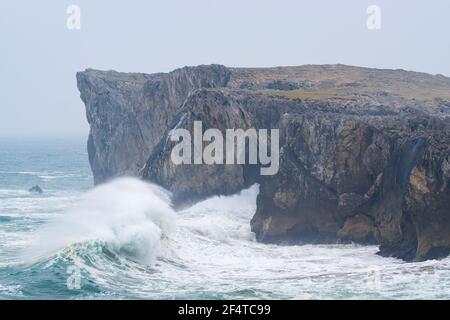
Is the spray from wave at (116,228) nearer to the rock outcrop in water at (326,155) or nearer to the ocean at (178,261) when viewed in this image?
the ocean at (178,261)

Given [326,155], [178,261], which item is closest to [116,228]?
[178,261]

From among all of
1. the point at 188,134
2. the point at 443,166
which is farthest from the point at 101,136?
the point at 443,166

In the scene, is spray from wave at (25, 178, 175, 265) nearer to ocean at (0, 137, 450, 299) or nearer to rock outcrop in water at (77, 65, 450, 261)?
ocean at (0, 137, 450, 299)

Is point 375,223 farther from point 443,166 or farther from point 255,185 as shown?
point 255,185

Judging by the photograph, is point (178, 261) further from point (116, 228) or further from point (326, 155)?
point (326, 155)

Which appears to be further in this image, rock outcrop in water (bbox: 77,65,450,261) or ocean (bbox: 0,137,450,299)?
rock outcrop in water (bbox: 77,65,450,261)

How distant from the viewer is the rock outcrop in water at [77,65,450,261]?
38031 millimetres

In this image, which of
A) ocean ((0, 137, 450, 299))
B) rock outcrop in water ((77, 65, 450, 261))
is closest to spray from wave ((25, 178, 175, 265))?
ocean ((0, 137, 450, 299))

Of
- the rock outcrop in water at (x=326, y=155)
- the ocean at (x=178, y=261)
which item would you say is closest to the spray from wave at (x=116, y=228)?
the ocean at (x=178, y=261)

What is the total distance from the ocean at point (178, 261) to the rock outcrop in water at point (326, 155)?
4.91 feet

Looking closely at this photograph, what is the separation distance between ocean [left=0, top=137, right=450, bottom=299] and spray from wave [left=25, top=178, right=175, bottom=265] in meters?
0.05

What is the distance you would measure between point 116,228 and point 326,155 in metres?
13.2

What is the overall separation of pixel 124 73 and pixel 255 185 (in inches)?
1719

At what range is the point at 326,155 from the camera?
46156 mm
